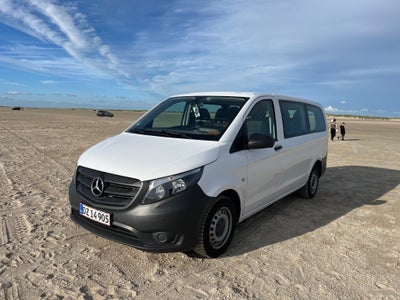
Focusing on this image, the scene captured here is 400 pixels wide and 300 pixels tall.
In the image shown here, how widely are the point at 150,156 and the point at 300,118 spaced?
10.9 feet

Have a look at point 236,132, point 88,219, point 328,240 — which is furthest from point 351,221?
point 88,219

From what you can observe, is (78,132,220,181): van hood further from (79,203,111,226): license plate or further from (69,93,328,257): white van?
(79,203,111,226): license plate

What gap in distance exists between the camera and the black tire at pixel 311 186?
6.32 metres

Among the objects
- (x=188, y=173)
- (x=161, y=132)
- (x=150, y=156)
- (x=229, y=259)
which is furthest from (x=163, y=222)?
(x=161, y=132)

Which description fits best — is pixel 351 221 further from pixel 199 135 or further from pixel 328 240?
pixel 199 135

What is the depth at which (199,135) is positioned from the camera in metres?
4.07

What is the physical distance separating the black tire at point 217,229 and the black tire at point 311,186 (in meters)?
2.76

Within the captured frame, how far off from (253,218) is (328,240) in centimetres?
114

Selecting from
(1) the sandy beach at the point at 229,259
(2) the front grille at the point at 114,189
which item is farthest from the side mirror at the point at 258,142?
(2) the front grille at the point at 114,189

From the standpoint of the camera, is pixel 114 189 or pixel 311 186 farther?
pixel 311 186

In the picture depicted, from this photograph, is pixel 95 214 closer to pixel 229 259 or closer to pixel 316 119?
pixel 229 259

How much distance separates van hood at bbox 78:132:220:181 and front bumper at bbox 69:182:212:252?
0.89 ft

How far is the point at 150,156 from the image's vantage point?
11.7 ft

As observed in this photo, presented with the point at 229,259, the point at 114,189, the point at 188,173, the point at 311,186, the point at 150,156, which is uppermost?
the point at 150,156
